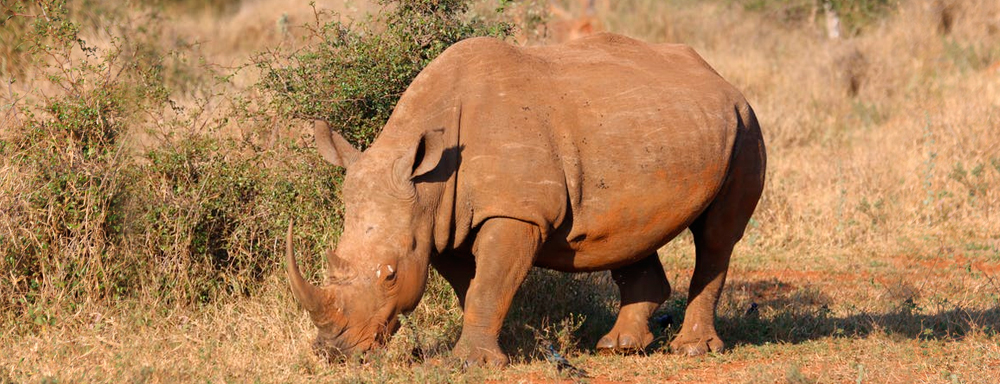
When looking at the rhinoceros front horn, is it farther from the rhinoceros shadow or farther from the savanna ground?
the rhinoceros shadow

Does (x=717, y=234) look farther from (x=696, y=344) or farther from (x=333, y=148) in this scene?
(x=333, y=148)

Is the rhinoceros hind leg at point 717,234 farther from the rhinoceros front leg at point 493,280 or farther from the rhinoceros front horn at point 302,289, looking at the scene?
the rhinoceros front horn at point 302,289

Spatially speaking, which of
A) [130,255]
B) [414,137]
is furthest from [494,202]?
[130,255]

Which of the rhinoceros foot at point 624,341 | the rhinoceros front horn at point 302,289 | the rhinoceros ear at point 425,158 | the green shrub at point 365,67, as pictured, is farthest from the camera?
the green shrub at point 365,67

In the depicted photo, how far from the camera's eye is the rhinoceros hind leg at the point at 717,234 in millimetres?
7141

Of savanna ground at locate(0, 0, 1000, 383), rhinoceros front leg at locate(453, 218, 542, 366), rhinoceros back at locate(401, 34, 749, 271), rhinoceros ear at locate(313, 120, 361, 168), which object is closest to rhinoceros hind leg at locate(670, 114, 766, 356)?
savanna ground at locate(0, 0, 1000, 383)

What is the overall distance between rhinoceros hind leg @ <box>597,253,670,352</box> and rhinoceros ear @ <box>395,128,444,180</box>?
6.31 ft

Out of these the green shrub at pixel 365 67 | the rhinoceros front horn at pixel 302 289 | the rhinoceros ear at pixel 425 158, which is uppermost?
the green shrub at pixel 365 67

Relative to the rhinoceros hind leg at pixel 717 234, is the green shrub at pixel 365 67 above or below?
above

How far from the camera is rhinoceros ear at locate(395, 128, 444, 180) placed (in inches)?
232

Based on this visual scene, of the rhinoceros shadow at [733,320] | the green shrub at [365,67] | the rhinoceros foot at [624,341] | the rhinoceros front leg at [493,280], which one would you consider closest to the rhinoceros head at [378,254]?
the rhinoceros front leg at [493,280]

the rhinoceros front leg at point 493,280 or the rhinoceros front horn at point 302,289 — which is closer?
the rhinoceros front horn at point 302,289

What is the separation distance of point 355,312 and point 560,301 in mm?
2177

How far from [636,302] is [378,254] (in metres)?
2.09
